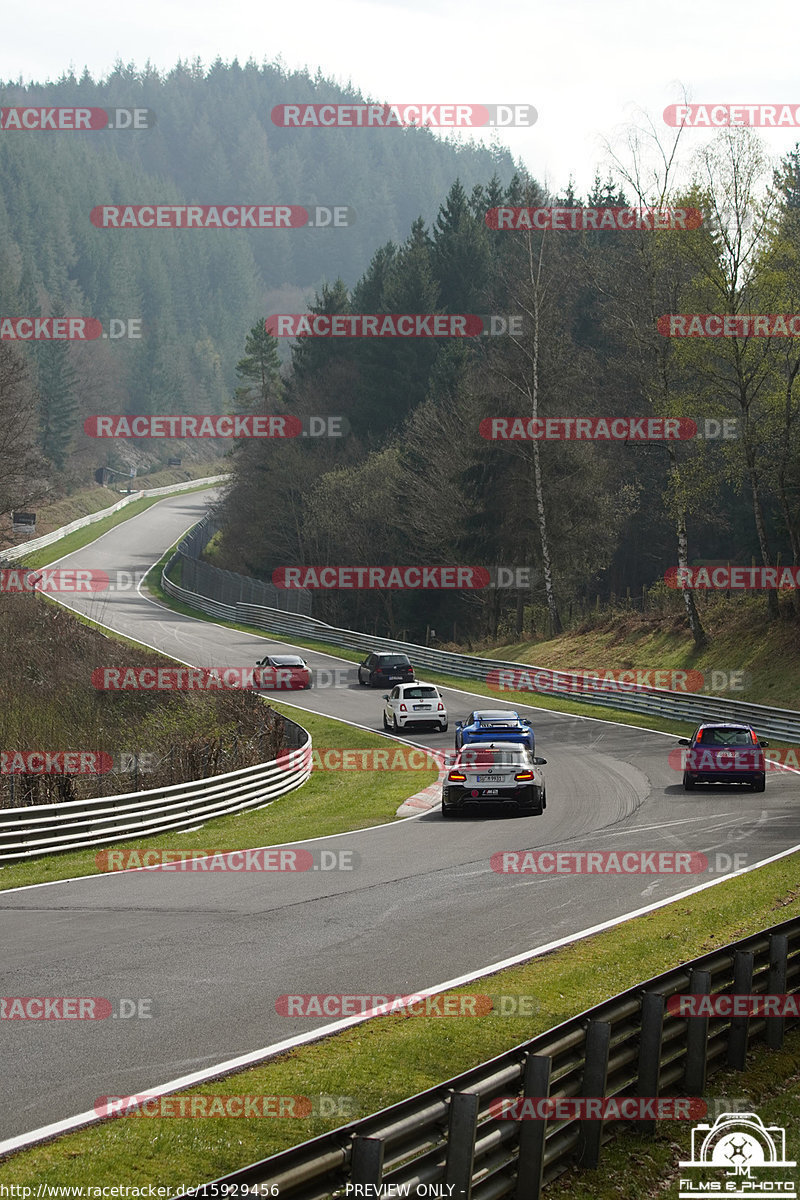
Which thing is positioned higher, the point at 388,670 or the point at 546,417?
the point at 546,417

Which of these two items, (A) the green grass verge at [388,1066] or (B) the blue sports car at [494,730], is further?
(B) the blue sports car at [494,730]

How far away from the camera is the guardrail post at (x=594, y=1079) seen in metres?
7.49

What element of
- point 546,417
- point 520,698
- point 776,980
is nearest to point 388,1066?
point 776,980

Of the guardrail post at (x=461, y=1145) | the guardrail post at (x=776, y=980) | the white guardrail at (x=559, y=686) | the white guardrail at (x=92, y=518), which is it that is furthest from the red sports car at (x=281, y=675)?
the guardrail post at (x=461, y=1145)

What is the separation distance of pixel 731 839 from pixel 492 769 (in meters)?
4.50

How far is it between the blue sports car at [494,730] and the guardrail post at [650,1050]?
56.3 feet

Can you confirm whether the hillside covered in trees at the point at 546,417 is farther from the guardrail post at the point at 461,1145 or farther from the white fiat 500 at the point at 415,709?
the guardrail post at the point at 461,1145

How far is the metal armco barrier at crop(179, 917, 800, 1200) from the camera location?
224 inches

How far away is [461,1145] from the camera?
6195mm

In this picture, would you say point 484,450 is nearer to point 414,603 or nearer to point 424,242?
Answer: point 414,603

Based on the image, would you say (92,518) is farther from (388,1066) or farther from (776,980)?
(388,1066)

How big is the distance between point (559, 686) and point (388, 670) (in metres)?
6.48

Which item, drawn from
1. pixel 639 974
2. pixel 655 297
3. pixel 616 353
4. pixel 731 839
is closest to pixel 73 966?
pixel 639 974

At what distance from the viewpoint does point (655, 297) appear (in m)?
43.4
